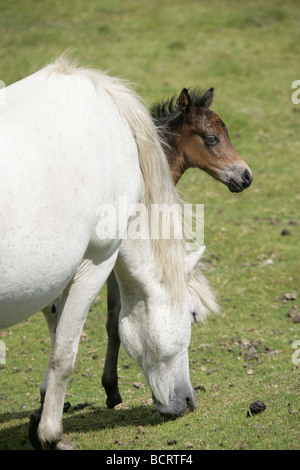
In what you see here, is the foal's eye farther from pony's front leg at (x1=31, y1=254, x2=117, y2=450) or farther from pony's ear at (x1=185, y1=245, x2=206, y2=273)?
pony's front leg at (x1=31, y1=254, x2=117, y2=450)

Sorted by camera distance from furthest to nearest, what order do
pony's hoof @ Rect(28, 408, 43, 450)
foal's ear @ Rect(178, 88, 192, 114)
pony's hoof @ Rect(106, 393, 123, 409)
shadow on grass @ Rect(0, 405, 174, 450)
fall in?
foal's ear @ Rect(178, 88, 192, 114), pony's hoof @ Rect(106, 393, 123, 409), shadow on grass @ Rect(0, 405, 174, 450), pony's hoof @ Rect(28, 408, 43, 450)

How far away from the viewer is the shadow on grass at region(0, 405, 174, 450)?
14.7 ft

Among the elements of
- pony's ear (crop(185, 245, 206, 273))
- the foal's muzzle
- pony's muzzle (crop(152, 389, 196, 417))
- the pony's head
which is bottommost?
pony's muzzle (crop(152, 389, 196, 417))

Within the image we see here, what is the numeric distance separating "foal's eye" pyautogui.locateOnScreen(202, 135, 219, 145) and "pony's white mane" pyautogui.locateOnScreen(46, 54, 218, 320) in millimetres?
1887

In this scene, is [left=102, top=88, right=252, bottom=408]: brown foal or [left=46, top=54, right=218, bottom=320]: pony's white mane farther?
[left=102, top=88, right=252, bottom=408]: brown foal

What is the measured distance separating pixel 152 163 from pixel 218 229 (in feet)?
22.1

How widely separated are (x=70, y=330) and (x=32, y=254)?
734mm

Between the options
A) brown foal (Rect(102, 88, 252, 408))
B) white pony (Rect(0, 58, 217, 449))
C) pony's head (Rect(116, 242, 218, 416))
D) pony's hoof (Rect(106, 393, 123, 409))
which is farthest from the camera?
brown foal (Rect(102, 88, 252, 408))

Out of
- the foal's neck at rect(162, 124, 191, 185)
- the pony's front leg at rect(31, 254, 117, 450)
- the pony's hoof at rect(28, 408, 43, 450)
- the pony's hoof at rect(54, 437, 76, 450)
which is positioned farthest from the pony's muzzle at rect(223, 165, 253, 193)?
the pony's hoof at rect(54, 437, 76, 450)

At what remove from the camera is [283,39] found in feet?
65.6

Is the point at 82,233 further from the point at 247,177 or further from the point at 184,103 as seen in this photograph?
the point at 247,177

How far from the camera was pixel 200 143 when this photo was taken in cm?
630

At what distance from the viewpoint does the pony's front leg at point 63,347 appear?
378 centimetres
